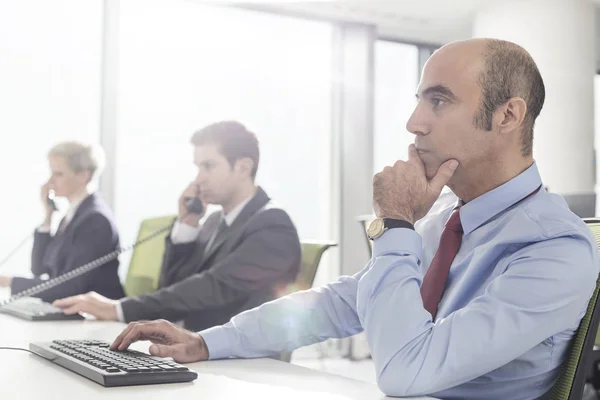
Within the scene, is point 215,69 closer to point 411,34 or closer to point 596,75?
point 411,34

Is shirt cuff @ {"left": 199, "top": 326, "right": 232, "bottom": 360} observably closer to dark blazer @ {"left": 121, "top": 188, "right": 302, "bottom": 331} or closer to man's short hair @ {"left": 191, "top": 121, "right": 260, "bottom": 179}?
dark blazer @ {"left": 121, "top": 188, "right": 302, "bottom": 331}

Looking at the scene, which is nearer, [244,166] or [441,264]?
[441,264]

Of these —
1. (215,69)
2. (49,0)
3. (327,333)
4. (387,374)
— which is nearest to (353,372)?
(215,69)

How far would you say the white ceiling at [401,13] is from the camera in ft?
19.1

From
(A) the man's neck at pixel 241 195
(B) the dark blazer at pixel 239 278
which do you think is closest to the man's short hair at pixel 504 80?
(B) the dark blazer at pixel 239 278

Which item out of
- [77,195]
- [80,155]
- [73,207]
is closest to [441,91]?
[73,207]

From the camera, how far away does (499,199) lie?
4.59 ft

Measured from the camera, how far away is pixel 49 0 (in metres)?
5.14

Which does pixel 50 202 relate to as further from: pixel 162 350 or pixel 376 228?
pixel 376 228

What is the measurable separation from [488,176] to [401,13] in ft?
16.1

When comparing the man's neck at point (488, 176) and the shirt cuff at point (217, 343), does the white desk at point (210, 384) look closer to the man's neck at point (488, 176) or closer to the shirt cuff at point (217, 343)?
the shirt cuff at point (217, 343)

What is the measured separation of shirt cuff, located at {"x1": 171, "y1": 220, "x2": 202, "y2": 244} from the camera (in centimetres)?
313

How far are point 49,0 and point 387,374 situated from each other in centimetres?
470

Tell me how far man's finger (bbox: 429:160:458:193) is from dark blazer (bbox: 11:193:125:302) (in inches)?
84.6
